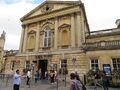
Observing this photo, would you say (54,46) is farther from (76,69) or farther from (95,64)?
(95,64)

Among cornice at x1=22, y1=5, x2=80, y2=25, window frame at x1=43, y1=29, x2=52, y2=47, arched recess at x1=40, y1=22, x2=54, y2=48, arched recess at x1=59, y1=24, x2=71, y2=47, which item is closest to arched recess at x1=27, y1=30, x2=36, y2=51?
arched recess at x1=40, y1=22, x2=54, y2=48

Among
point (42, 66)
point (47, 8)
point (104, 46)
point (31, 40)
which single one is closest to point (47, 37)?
point (31, 40)

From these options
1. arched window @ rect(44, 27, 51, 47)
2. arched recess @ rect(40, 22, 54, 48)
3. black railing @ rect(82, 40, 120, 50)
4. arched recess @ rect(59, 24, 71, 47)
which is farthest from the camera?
arched window @ rect(44, 27, 51, 47)

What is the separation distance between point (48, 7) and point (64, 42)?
775 centimetres

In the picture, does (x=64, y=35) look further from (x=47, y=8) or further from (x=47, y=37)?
(x=47, y=8)

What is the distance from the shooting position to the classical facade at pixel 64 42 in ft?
64.2

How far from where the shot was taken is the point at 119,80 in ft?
52.6

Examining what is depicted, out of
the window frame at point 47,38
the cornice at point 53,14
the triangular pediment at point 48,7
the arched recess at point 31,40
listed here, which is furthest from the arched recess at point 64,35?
the arched recess at point 31,40

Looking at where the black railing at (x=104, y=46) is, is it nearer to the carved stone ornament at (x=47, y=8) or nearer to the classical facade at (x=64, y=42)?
the classical facade at (x=64, y=42)

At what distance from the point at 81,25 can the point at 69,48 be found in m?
3.97

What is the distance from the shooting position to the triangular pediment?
25.1 meters

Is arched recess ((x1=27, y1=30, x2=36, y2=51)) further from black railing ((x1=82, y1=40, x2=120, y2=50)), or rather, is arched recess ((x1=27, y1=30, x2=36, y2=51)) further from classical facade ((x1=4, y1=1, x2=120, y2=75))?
black railing ((x1=82, y1=40, x2=120, y2=50))

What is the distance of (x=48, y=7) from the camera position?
1070 inches

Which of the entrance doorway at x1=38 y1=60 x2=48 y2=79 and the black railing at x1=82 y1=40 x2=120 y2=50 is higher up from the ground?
the black railing at x1=82 y1=40 x2=120 y2=50
